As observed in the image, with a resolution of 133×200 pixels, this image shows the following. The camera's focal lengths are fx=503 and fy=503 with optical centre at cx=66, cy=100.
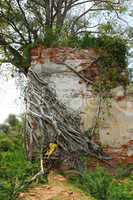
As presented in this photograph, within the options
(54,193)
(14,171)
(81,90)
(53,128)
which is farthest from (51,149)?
(54,193)

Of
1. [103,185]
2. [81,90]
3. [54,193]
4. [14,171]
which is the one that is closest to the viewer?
[54,193]

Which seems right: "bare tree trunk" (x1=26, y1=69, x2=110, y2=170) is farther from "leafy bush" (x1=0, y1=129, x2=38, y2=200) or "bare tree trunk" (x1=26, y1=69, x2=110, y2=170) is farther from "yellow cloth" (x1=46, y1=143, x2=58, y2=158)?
"leafy bush" (x1=0, y1=129, x2=38, y2=200)

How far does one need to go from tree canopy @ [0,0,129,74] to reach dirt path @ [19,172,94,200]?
677 cm

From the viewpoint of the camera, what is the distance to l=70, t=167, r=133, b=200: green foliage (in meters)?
8.47

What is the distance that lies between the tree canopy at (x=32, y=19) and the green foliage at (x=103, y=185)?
6.33 metres

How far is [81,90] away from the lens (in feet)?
33.9

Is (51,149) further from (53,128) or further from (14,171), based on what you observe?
(14,171)

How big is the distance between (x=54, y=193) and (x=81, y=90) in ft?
8.86

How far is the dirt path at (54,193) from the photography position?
8.10 meters

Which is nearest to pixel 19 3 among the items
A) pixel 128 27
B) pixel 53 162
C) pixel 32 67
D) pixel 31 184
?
pixel 128 27

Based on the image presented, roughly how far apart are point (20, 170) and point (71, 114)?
169 centimetres

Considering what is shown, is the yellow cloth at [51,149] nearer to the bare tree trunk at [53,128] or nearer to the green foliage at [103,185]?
the bare tree trunk at [53,128]

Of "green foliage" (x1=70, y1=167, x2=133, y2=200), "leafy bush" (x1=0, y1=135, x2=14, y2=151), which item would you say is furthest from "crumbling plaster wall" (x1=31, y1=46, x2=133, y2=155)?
"leafy bush" (x1=0, y1=135, x2=14, y2=151)

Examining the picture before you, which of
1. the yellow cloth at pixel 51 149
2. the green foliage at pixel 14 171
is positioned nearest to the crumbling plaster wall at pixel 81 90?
the yellow cloth at pixel 51 149
